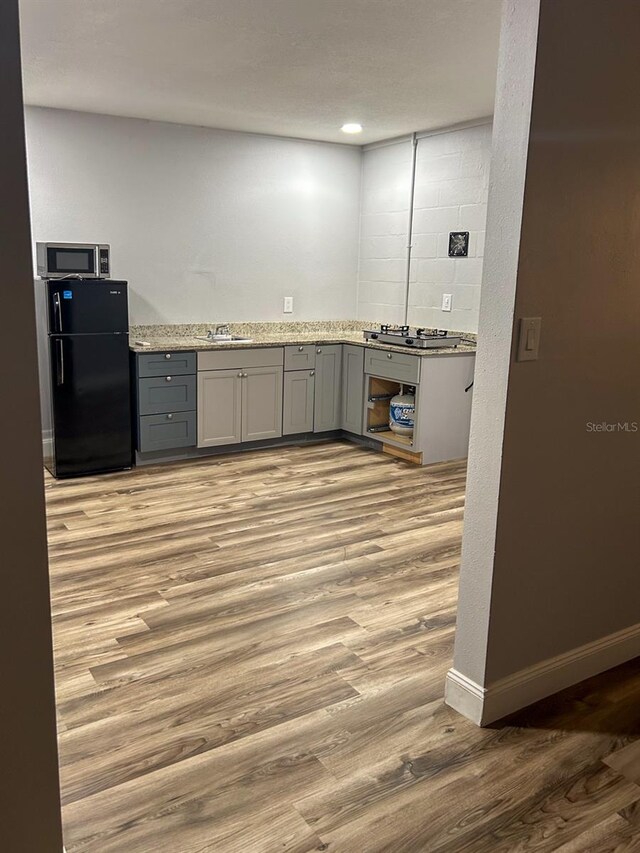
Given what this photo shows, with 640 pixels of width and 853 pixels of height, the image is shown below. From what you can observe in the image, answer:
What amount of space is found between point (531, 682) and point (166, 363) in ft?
11.4

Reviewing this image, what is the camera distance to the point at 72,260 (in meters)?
4.64

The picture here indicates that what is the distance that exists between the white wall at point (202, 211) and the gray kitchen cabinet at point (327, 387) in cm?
70

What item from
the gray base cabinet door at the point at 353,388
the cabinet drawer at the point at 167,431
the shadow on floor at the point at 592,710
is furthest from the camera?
the gray base cabinet door at the point at 353,388

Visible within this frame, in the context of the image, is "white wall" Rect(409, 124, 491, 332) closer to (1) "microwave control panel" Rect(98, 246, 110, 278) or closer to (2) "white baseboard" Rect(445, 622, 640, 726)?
(1) "microwave control panel" Rect(98, 246, 110, 278)

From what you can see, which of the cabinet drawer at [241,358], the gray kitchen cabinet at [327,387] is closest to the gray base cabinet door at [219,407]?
the cabinet drawer at [241,358]

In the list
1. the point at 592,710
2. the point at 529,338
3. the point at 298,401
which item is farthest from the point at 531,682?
the point at 298,401

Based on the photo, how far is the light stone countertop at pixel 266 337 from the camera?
5.14m

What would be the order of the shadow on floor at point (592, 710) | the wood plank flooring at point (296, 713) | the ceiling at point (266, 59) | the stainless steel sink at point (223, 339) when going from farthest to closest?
the stainless steel sink at point (223, 339) < the ceiling at point (266, 59) < the shadow on floor at point (592, 710) < the wood plank flooring at point (296, 713)

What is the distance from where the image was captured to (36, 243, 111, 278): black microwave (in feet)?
15.0

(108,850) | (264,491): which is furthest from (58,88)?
(108,850)

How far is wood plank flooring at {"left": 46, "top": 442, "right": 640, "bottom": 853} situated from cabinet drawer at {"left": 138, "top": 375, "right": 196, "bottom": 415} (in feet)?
4.17

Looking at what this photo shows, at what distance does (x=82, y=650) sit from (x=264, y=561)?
1.04 m

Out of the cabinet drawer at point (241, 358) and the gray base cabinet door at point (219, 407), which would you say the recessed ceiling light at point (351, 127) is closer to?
the cabinet drawer at point (241, 358)

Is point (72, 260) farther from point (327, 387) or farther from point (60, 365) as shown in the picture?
point (327, 387)
